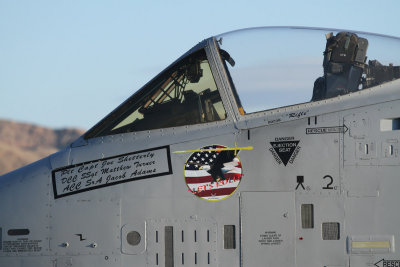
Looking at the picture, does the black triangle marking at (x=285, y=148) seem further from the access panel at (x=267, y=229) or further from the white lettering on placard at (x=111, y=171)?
the white lettering on placard at (x=111, y=171)

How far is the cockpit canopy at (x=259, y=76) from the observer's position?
12.0m

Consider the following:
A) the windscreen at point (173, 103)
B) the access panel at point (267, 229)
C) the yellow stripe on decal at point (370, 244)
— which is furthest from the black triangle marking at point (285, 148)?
the yellow stripe on decal at point (370, 244)

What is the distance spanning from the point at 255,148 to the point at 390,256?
2427mm

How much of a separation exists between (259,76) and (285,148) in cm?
130

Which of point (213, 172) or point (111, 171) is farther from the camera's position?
point (111, 171)

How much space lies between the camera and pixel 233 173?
11.6 m

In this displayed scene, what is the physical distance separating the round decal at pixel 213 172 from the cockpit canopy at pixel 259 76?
0.54 meters

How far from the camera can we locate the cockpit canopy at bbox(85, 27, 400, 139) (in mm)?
11969

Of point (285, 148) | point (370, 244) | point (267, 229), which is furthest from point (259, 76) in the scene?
point (370, 244)

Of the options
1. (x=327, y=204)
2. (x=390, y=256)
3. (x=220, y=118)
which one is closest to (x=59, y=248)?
(x=220, y=118)

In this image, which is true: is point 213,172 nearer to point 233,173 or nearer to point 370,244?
point 233,173

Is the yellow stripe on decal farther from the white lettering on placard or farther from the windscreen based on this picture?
the white lettering on placard

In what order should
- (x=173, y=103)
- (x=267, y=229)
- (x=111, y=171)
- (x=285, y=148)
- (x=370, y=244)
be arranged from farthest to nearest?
(x=173, y=103) < (x=111, y=171) < (x=285, y=148) < (x=267, y=229) < (x=370, y=244)

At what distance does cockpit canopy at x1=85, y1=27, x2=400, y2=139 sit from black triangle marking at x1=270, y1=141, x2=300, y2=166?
0.62 meters
